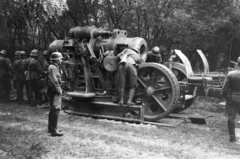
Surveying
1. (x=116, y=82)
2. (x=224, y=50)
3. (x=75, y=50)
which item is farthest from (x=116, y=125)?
(x=224, y=50)

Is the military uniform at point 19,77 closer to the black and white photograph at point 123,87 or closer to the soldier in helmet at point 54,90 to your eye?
the black and white photograph at point 123,87

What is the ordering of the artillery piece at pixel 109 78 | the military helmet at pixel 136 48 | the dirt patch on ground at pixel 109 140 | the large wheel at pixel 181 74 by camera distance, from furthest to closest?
the large wheel at pixel 181 74 → the military helmet at pixel 136 48 → the artillery piece at pixel 109 78 → the dirt patch on ground at pixel 109 140

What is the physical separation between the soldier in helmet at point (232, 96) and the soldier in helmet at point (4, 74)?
28.1ft

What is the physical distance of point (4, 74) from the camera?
38.3 ft

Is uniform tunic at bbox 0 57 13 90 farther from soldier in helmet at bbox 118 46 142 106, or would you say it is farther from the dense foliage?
soldier in helmet at bbox 118 46 142 106

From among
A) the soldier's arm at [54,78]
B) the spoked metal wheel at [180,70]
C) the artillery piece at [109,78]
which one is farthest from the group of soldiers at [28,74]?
the spoked metal wheel at [180,70]

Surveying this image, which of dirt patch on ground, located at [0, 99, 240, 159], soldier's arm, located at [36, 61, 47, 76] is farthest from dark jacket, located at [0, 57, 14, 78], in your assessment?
dirt patch on ground, located at [0, 99, 240, 159]

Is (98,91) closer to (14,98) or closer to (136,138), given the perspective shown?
(136,138)

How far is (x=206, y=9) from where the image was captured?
11.8 metres

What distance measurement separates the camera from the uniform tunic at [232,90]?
21.1 ft

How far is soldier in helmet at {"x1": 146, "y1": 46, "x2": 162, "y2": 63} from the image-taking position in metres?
8.95

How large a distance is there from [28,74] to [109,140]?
5696 millimetres

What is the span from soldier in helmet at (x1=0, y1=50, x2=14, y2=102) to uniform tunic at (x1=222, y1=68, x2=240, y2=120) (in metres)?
8.54

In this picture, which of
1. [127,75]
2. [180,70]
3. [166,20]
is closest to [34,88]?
[127,75]
